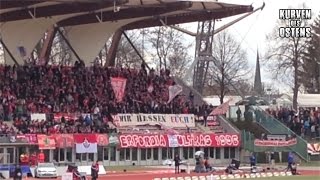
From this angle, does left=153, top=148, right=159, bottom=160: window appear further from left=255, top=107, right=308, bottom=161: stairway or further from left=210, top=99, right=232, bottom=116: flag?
left=255, top=107, right=308, bottom=161: stairway

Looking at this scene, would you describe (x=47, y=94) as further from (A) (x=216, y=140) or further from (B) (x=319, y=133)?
(B) (x=319, y=133)

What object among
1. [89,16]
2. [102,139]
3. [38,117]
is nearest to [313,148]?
[102,139]

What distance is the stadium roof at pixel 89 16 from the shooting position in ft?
196

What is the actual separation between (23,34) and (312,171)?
27.5 m

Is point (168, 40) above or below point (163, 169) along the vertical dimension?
above

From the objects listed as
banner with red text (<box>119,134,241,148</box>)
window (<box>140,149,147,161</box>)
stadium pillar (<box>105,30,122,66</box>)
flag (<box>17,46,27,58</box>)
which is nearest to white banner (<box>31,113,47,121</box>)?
banner with red text (<box>119,134,241,148</box>)

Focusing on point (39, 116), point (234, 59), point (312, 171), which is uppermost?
point (234, 59)

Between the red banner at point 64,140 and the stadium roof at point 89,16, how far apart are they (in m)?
10.5

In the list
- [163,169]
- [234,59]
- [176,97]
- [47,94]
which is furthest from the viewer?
[234,59]

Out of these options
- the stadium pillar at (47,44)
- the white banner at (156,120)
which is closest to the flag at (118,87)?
the white banner at (156,120)

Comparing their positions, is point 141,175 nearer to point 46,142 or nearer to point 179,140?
point 46,142

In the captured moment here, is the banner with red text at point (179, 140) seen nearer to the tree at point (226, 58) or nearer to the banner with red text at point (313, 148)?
the banner with red text at point (313, 148)

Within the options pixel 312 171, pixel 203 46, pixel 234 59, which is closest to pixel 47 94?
pixel 312 171

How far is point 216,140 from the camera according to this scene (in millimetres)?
60438
